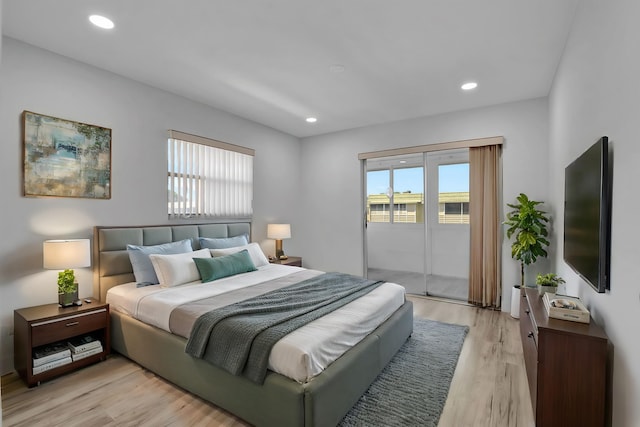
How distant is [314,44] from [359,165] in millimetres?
2722

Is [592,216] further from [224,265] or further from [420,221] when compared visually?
[420,221]

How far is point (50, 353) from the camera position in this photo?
2.49 m

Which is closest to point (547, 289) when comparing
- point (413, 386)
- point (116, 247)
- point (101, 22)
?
point (413, 386)

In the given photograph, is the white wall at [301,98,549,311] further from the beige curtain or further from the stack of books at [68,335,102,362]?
the stack of books at [68,335,102,362]

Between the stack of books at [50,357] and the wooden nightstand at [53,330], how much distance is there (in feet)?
0.08

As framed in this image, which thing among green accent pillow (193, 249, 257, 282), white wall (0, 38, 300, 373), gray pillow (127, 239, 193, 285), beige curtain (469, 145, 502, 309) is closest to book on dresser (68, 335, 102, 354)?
white wall (0, 38, 300, 373)

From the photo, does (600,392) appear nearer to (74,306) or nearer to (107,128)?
(74,306)

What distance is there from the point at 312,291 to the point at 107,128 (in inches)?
104

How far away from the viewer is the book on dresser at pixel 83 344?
263cm

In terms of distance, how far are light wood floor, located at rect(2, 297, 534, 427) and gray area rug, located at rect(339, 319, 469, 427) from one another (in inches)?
3.5

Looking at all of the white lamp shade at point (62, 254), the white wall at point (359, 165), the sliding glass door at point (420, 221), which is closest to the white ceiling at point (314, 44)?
the white wall at point (359, 165)

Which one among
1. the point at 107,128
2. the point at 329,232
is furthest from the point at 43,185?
the point at 329,232

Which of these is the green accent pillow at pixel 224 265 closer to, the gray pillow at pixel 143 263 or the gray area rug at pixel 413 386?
the gray pillow at pixel 143 263

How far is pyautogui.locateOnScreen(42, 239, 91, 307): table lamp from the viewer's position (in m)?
2.51
